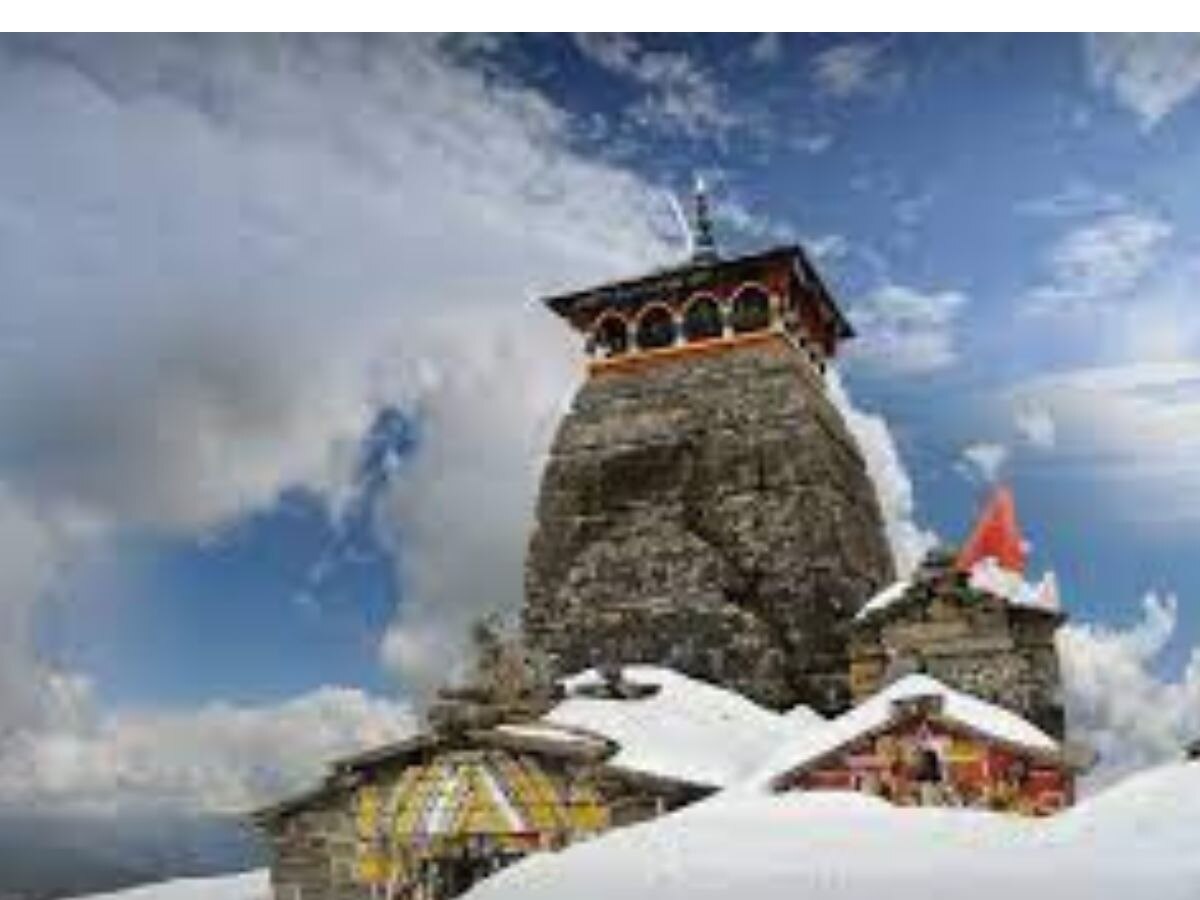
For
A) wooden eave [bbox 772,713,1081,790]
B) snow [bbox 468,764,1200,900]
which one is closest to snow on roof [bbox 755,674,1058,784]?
wooden eave [bbox 772,713,1081,790]

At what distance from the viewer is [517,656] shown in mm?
15125

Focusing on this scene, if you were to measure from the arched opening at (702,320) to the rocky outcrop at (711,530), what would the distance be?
0.32 m

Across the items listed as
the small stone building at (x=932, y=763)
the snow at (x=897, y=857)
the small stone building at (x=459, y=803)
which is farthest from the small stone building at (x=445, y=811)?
the snow at (x=897, y=857)

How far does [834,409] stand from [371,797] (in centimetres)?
850

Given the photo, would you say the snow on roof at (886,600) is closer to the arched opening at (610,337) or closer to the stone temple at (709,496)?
the stone temple at (709,496)

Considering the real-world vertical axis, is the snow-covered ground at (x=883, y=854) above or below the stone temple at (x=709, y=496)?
below

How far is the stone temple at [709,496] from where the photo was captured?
16891 mm

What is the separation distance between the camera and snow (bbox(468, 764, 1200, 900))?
591 cm

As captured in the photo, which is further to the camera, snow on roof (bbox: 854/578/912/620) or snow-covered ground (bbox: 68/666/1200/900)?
snow on roof (bbox: 854/578/912/620)

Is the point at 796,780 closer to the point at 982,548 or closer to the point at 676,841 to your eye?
the point at 982,548

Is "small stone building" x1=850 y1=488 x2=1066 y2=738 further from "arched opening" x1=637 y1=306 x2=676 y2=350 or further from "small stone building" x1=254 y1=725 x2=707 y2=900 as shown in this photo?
"arched opening" x1=637 y1=306 x2=676 y2=350

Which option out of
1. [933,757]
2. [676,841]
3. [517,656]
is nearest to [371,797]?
[517,656]

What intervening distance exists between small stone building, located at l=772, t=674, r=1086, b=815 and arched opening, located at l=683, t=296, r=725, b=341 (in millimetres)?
6746

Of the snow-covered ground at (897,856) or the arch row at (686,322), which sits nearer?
the snow-covered ground at (897,856)
